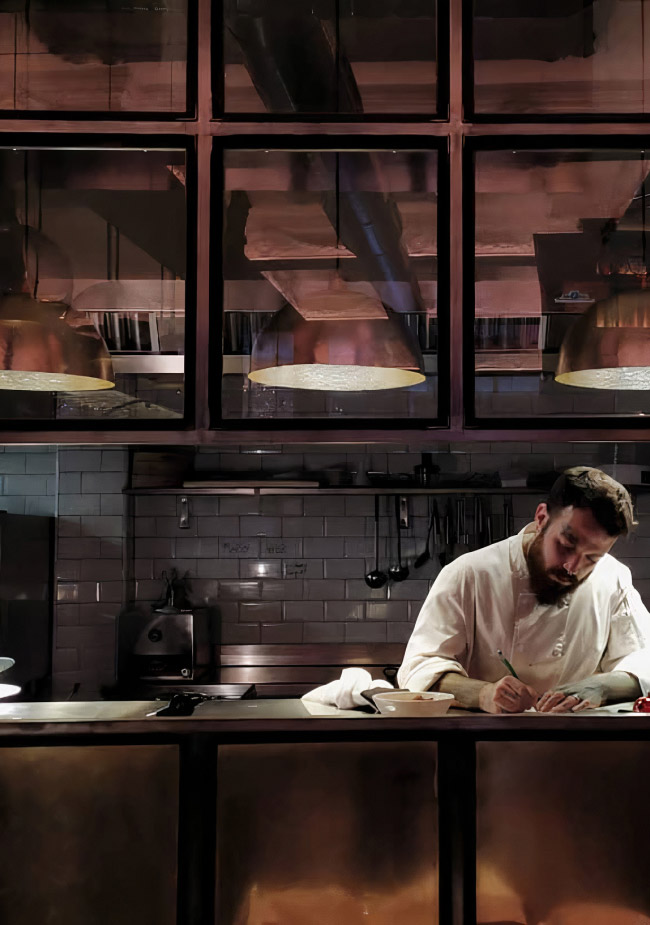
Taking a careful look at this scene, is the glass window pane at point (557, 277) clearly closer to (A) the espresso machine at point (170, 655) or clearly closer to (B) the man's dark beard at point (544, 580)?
(B) the man's dark beard at point (544, 580)

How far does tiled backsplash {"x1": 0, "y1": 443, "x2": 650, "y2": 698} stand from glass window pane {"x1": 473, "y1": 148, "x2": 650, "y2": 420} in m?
2.18

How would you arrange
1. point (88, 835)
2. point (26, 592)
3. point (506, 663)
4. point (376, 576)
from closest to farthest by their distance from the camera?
1. point (88, 835)
2. point (506, 663)
3. point (26, 592)
4. point (376, 576)

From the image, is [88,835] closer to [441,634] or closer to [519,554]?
[441,634]

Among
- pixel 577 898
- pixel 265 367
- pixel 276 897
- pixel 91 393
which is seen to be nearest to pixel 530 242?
pixel 265 367

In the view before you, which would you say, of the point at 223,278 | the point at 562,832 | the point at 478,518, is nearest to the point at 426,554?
the point at 478,518

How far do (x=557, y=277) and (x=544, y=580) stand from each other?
0.81 metres

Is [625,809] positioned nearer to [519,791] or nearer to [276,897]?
[519,791]

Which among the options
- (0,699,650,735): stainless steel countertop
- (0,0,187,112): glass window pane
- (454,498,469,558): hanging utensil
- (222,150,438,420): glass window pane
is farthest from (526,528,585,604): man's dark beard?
(454,498,469,558): hanging utensil

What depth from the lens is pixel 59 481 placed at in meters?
4.18

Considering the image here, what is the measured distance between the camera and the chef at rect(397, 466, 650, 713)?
1.98 meters

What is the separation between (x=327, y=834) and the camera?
176 centimetres

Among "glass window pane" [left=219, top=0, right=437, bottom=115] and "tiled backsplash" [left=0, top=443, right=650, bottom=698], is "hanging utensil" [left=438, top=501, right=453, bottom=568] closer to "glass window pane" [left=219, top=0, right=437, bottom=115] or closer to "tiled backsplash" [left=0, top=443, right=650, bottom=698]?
"tiled backsplash" [left=0, top=443, right=650, bottom=698]

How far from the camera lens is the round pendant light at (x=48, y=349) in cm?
183

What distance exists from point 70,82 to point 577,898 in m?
2.35
